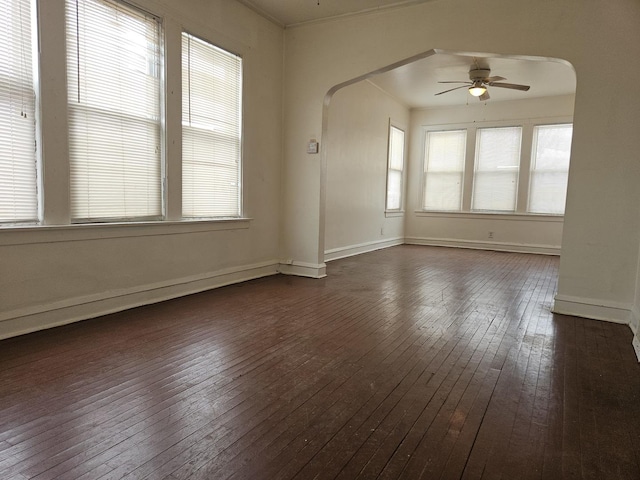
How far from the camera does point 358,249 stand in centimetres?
798

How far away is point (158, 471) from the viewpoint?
1.59 meters

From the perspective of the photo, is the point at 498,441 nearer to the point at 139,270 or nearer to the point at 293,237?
the point at 139,270

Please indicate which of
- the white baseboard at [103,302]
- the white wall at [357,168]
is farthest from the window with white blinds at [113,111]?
the white wall at [357,168]

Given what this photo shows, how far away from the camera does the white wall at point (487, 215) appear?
8516 mm

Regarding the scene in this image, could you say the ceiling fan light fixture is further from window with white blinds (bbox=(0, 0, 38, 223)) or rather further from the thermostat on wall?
window with white blinds (bbox=(0, 0, 38, 223))

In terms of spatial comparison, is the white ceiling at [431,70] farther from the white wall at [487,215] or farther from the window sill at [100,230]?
the window sill at [100,230]

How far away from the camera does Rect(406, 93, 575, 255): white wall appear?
852 centimetres

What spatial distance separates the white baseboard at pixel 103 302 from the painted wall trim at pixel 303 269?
0.76m

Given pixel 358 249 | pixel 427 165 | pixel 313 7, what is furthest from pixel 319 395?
pixel 427 165

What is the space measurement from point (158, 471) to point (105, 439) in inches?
14.6

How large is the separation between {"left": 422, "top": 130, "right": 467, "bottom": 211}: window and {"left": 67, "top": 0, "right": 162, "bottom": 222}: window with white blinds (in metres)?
7.36

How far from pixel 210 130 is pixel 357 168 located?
12.1 ft

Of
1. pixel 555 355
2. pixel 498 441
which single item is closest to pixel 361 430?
pixel 498 441

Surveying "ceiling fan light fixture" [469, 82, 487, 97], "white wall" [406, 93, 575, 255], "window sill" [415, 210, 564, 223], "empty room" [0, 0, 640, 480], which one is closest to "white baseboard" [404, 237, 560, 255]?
"white wall" [406, 93, 575, 255]
